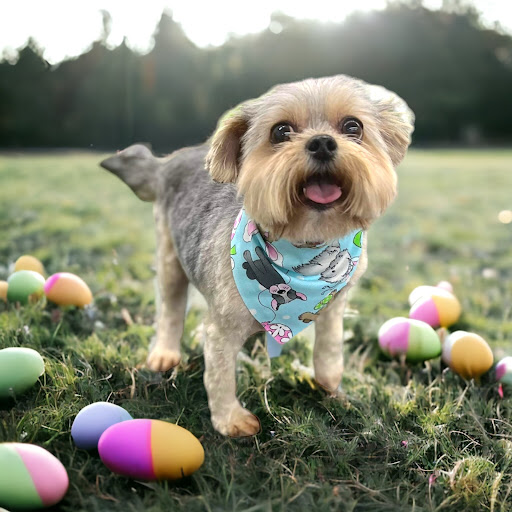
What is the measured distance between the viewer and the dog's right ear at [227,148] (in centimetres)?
242

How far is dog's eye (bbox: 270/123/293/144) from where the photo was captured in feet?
7.59

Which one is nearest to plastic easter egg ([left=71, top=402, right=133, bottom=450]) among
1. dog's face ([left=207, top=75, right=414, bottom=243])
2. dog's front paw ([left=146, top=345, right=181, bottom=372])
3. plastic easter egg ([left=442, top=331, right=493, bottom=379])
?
dog's front paw ([left=146, top=345, right=181, bottom=372])

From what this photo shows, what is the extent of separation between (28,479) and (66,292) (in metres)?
1.79

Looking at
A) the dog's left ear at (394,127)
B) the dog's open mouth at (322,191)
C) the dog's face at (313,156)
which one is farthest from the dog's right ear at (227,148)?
the dog's left ear at (394,127)

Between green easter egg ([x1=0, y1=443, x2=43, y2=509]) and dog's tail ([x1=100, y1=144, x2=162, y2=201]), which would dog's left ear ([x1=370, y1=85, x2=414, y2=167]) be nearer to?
dog's tail ([x1=100, y1=144, x2=162, y2=201])

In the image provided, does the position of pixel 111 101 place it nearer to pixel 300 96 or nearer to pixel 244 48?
pixel 244 48

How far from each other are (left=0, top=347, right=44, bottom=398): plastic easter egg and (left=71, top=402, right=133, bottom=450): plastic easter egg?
0.37m

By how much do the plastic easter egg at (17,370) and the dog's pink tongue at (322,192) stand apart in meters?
1.46

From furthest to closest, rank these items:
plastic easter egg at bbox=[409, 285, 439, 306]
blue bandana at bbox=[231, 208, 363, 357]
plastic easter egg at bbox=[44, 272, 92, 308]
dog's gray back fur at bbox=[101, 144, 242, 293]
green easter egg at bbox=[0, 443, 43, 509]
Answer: plastic easter egg at bbox=[409, 285, 439, 306]
plastic easter egg at bbox=[44, 272, 92, 308]
dog's gray back fur at bbox=[101, 144, 242, 293]
blue bandana at bbox=[231, 208, 363, 357]
green easter egg at bbox=[0, 443, 43, 509]

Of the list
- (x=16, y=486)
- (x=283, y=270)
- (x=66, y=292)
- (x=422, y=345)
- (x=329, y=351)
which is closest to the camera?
(x=16, y=486)

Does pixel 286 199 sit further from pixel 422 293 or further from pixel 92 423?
pixel 422 293

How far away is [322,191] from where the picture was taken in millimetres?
2215

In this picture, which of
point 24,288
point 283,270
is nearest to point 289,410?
point 283,270

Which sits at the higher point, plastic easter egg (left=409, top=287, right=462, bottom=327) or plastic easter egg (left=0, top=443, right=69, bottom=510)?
plastic easter egg (left=409, top=287, right=462, bottom=327)
